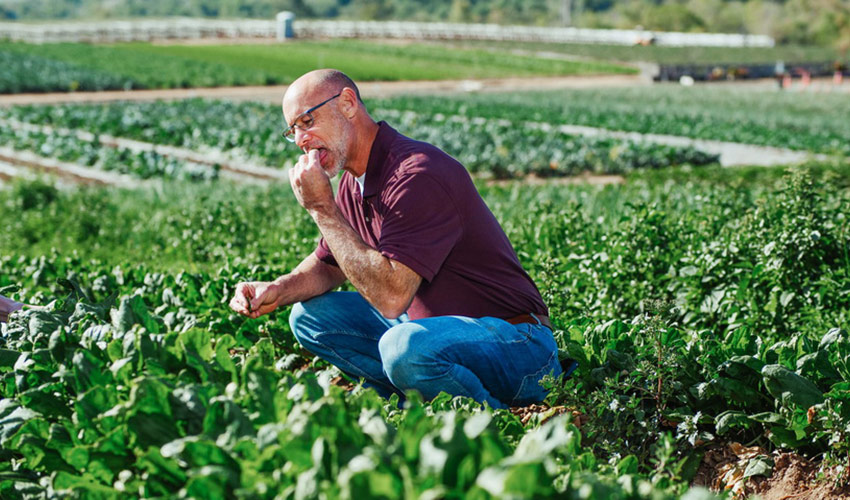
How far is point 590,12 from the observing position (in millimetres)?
115375

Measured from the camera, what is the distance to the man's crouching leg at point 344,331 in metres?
4.09

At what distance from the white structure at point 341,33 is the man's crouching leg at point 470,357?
2774 inches

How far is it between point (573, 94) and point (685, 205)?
31.1m

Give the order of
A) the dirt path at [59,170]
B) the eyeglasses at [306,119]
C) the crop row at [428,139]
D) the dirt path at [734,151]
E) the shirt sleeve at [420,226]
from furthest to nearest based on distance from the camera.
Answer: the dirt path at [734,151], the crop row at [428,139], the dirt path at [59,170], the eyeglasses at [306,119], the shirt sleeve at [420,226]

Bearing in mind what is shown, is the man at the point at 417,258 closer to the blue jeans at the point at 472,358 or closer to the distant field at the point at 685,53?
the blue jeans at the point at 472,358

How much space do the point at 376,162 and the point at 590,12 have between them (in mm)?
117189

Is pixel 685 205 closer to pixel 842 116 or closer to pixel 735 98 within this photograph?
→ pixel 842 116

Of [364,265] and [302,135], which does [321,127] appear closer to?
[302,135]

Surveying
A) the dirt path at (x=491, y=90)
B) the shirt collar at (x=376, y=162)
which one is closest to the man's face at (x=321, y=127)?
the shirt collar at (x=376, y=162)

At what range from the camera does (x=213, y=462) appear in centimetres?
218

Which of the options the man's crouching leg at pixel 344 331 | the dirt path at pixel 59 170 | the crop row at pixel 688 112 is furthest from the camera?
the crop row at pixel 688 112

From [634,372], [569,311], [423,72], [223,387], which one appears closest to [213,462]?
[223,387]

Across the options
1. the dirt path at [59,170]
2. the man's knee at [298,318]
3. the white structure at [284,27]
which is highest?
the white structure at [284,27]

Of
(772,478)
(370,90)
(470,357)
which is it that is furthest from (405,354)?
(370,90)
